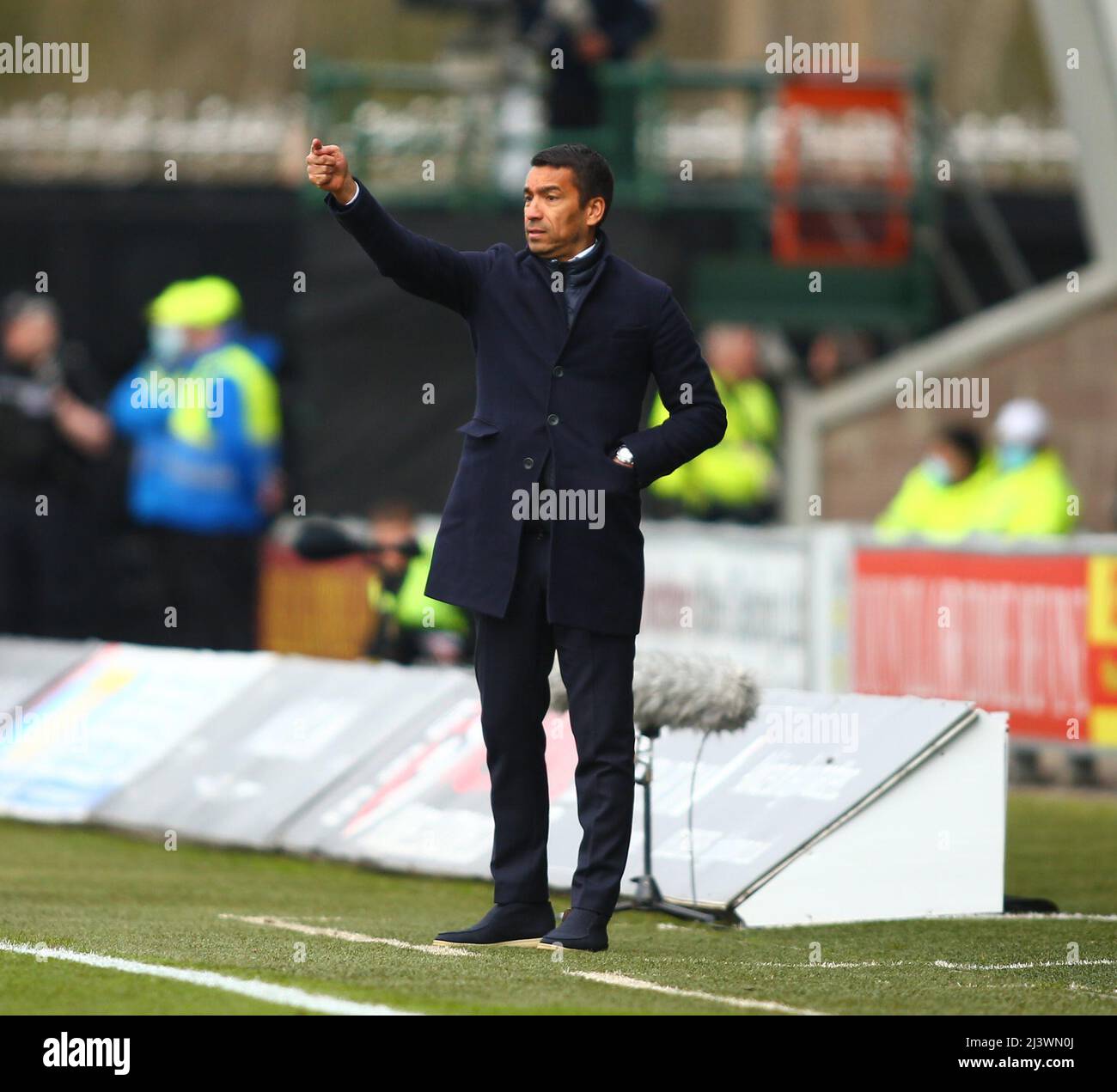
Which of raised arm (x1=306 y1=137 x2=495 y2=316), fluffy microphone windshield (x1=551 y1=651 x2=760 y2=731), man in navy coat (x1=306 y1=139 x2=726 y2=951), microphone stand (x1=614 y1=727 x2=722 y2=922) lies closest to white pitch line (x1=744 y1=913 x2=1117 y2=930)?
microphone stand (x1=614 y1=727 x2=722 y2=922)

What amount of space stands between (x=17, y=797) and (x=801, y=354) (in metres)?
12.8

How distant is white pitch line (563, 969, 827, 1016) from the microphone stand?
5.18ft

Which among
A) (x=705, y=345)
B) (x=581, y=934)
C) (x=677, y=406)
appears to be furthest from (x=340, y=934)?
(x=705, y=345)

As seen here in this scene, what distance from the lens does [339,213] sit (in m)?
7.06

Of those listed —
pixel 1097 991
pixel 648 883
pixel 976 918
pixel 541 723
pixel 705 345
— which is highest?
pixel 705 345

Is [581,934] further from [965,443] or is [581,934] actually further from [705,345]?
[705,345]

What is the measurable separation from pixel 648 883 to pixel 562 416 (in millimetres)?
1916

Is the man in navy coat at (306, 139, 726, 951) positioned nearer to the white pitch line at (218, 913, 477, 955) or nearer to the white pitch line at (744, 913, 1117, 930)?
the white pitch line at (218, 913, 477, 955)

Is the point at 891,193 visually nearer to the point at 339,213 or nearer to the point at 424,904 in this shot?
the point at 424,904

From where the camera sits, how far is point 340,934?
25.4ft

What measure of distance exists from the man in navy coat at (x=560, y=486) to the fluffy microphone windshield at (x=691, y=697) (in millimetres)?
1095
